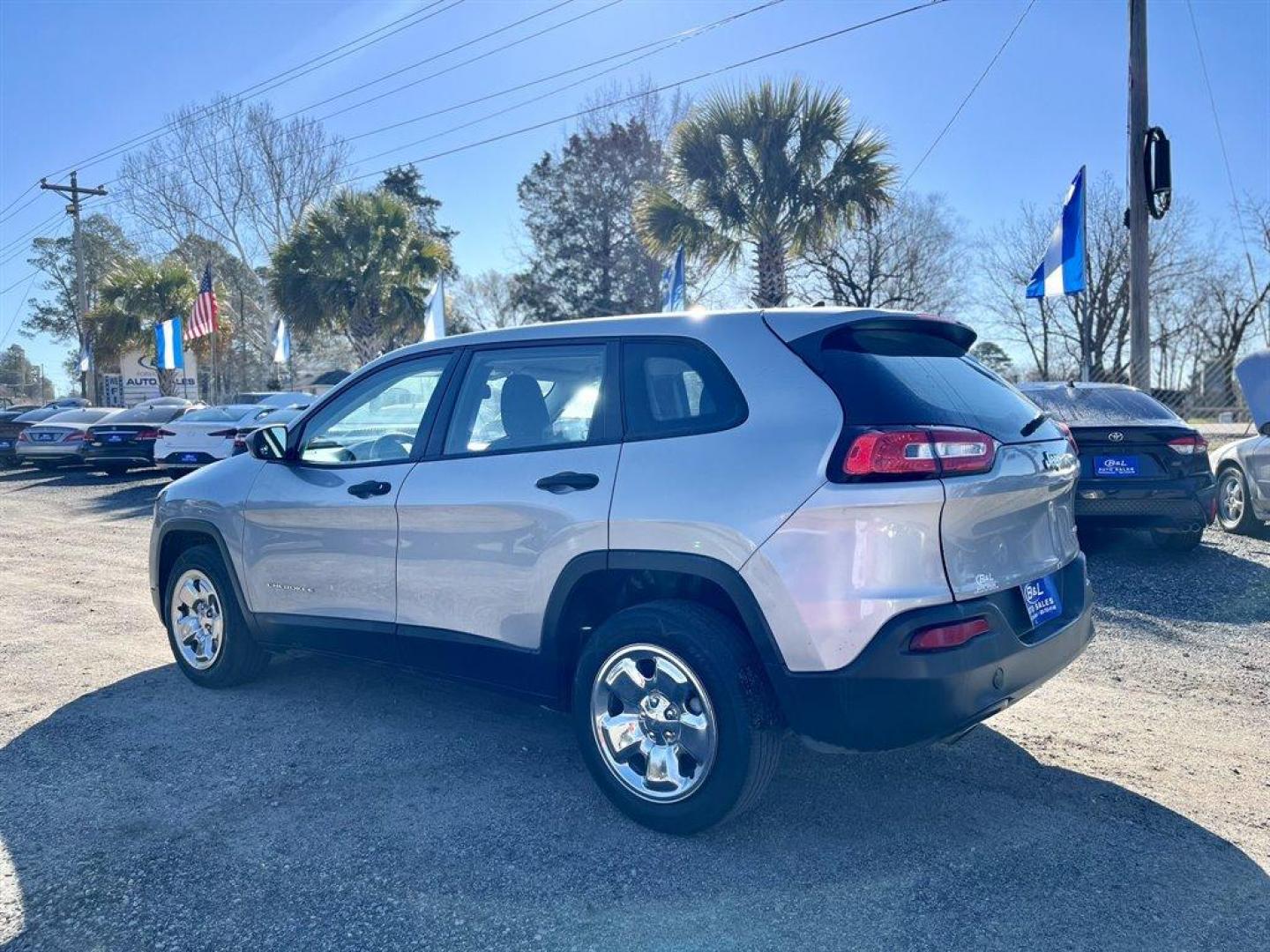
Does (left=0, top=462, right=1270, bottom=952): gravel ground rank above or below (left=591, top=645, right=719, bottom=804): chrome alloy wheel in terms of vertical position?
below

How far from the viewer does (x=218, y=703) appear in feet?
16.3

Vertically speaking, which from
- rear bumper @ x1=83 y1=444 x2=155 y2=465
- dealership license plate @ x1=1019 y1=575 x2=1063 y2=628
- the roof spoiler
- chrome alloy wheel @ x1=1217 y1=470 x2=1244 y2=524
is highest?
the roof spoiler

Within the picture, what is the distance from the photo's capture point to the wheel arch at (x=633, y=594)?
316cm

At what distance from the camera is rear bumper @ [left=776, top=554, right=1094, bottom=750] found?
2.97 metres

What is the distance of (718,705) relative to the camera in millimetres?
3217

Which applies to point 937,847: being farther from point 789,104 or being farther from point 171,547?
point 789,104

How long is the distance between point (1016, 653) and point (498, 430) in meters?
2.10

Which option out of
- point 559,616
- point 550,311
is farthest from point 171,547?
point 550,311

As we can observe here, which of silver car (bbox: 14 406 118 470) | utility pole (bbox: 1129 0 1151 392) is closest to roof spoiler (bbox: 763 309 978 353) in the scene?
utility pole (bbox: 1129 0 1151 392)

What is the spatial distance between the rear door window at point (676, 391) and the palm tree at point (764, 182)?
1516 cm

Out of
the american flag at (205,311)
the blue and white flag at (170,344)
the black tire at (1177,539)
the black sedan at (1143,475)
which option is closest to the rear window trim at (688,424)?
the black sedan at (1143,475)

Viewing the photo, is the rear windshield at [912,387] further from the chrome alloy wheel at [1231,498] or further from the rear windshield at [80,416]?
the rear windshield at [80,416]

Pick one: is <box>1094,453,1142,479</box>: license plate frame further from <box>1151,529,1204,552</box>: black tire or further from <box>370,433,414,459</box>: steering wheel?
<box>370,433,414,459</box>: steering wheel

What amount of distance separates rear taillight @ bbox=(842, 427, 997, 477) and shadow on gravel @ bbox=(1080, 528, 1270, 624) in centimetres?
354
